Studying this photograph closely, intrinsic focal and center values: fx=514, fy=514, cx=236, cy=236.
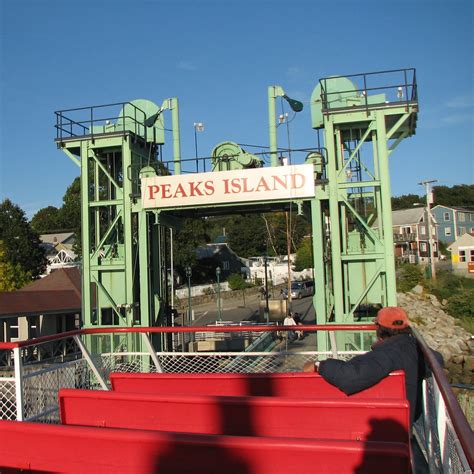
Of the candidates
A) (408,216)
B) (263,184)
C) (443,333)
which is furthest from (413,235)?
(263,184)

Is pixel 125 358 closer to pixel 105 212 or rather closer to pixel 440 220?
pixel 105 212

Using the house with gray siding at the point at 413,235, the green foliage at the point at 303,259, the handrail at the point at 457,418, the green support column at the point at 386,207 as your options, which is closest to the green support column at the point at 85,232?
the green support column at the point at 386,207

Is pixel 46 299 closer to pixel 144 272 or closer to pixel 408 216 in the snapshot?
pixel 144 272

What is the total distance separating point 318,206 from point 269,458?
35.1ft

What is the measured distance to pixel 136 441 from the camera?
3.04 metres

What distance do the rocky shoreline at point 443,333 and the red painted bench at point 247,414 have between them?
2102 centimetres

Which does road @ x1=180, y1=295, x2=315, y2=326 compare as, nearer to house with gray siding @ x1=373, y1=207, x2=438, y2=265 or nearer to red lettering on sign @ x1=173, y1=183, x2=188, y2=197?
house with gray siding @ x1=373, y1=207, x2=438, y2=265

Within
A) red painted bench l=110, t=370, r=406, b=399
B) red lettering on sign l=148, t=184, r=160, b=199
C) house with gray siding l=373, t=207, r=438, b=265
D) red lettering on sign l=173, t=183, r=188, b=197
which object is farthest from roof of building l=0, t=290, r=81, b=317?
house with gray siding l=373, t=207, r=438, b=265

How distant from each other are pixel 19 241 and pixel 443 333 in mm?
36549

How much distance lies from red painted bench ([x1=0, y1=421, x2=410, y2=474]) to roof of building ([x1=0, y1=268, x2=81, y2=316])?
19.9 metres

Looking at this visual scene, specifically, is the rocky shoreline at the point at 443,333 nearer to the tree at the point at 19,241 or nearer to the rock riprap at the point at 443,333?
the rock riprap at the point at 443,333

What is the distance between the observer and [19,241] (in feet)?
155

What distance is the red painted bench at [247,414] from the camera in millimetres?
3674

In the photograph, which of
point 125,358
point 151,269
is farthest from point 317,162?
point 125,358
